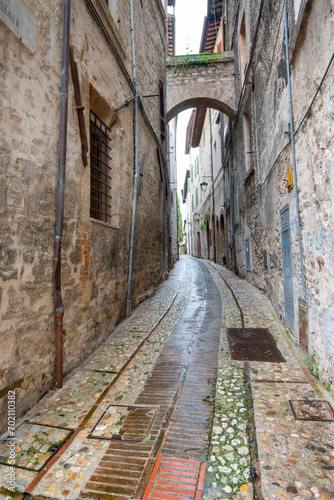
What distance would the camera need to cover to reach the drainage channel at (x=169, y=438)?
68.7 inches

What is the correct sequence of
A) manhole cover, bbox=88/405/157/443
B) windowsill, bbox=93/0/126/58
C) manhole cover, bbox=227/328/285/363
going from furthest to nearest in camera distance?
1. windowsill, bbox=93/0/126/58
2. manhole cover, bbox=227/328/285/363
3. manhole cover, bbox=88/405/157/443

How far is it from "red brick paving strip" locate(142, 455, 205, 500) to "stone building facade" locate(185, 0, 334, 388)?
5.03 ft

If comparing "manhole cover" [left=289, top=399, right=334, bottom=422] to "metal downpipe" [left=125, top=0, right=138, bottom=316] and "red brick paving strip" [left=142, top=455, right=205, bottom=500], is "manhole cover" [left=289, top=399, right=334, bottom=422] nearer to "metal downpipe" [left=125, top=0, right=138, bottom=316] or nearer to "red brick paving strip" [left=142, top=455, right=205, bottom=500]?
"red brick paving strip" [left=142, top=455, right=205, bottom=500]

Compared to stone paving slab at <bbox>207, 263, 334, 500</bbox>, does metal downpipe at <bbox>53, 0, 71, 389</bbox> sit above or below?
above

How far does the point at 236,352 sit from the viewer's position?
3684mm

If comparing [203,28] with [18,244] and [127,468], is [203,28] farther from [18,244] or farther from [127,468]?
[127,468]

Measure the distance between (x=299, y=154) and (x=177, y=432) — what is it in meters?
3.23

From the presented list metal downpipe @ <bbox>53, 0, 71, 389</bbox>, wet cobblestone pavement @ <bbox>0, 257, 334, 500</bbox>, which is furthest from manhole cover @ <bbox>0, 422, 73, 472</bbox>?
metal downpipe @ <bbox>53, 0, 71, 389</bbox>

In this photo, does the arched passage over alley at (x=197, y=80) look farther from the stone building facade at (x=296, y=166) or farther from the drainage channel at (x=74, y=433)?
the drainage channel at (x=74, y=433)

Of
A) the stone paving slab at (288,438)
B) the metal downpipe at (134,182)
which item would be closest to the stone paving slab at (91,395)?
the metal downpipe at (134,182)

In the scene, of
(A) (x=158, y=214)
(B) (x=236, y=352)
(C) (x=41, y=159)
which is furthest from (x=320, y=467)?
(A) (x=158, y=214)

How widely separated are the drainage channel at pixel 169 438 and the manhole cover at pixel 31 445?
39 centimetres

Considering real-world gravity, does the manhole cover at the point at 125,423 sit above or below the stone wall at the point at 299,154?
below

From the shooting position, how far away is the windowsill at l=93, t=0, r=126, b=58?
13.8 feet
